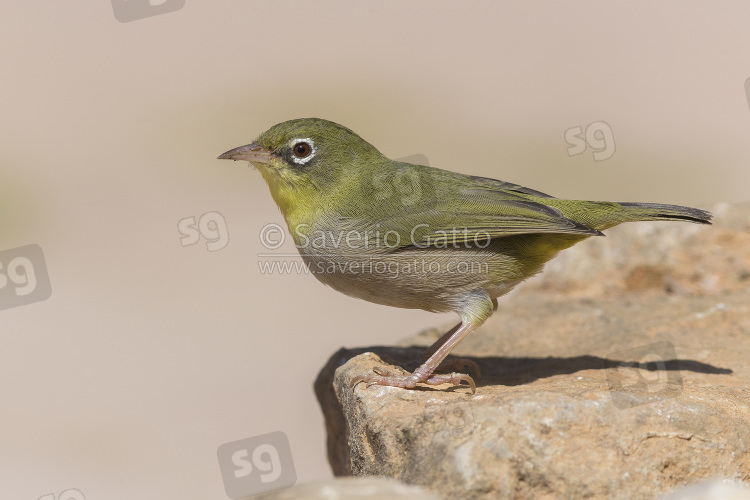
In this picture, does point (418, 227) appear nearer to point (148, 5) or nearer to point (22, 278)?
point (148, 5)

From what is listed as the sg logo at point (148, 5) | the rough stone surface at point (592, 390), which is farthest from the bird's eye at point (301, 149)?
the sg logo at point (148, 5)

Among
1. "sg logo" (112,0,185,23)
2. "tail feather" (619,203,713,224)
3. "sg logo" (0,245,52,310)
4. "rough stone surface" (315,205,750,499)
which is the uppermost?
"sg logo" (112,0,185,23)

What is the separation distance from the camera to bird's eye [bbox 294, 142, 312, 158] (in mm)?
5453

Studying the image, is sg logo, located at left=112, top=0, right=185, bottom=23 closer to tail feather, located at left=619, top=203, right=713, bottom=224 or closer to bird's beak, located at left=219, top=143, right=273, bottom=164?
bird's beak, located at left=219, top=143, right=273, bottom=164

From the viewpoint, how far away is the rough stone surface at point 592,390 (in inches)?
147

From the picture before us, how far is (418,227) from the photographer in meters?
5.18

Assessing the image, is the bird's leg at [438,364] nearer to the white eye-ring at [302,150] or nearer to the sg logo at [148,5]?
the white eye-ring at [302,150]

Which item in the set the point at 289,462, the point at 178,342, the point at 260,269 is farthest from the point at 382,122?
the point at 289,462

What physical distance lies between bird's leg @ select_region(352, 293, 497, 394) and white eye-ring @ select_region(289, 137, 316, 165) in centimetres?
138

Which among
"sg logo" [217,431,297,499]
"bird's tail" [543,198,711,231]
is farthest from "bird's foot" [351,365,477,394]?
"sg logo" [217,431,297,499]

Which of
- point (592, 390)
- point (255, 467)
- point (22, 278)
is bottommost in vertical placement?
point (255, 467)

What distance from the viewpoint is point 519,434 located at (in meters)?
3.76

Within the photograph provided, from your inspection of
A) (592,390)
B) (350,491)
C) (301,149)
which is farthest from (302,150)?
(350,491)

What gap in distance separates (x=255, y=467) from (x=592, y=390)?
2.69m
